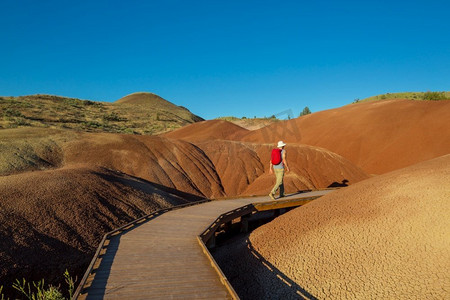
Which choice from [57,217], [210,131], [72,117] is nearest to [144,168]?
[57,217]

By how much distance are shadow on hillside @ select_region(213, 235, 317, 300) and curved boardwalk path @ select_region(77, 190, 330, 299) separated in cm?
142

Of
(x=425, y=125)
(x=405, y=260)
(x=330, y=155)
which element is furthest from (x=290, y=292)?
(x=425, y=125)

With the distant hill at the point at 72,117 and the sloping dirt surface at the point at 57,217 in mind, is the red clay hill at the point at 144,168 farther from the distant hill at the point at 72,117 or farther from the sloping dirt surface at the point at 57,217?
the distant hill at the point at 72,117

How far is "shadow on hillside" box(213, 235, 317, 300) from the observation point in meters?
6.82

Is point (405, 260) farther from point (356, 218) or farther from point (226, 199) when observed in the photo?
point (226, 199)

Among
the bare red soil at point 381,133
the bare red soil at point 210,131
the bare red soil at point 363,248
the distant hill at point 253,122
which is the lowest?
the bare red soil at point 363,248

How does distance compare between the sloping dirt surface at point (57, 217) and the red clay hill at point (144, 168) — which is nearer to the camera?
the sloping dirt surface at point (57, 217)

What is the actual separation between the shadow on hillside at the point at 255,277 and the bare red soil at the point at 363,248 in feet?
0.09

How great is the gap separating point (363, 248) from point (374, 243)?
304mm

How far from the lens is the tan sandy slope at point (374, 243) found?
6.05 metres

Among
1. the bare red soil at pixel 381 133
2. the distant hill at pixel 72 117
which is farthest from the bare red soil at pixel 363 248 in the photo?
the distant hill at pixel 72 117

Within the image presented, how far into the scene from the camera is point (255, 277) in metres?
7.79

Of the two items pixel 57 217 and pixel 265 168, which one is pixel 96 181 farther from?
pixel 265 168

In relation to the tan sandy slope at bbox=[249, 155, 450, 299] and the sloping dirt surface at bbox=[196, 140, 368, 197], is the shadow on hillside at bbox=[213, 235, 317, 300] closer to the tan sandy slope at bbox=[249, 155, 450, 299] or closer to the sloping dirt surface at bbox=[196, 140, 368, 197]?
the tan sandy slope at bbox=[249, 155, 450, 299]
